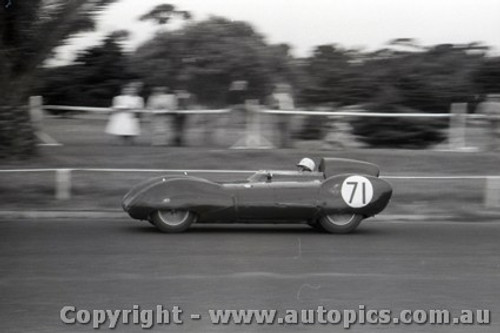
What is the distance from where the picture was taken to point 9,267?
786cm

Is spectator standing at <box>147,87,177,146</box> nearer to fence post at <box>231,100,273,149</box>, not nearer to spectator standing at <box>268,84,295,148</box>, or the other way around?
fence post at <box>231,100,273,149</box>

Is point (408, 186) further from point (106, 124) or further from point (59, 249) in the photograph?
point (106, 124)

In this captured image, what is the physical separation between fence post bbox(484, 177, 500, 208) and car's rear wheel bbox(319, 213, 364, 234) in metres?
3.11

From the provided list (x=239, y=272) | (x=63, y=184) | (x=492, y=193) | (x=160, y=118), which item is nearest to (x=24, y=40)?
(x=63, y=184)

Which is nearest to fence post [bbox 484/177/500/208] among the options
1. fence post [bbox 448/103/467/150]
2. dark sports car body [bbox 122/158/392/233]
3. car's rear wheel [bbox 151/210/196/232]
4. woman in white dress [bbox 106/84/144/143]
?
dark sports car body [bbox 122/158/392/233]

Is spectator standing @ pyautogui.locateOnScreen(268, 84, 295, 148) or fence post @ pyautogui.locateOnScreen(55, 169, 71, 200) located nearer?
fence post @ pyautogui.locateOnScreen(55, 169, 71, 200)

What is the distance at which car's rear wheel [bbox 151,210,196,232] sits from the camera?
32.1 feet

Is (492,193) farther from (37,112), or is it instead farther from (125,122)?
(37,112)

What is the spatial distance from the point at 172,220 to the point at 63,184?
2934 millimetres

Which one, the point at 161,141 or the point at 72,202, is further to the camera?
the point at 161,141

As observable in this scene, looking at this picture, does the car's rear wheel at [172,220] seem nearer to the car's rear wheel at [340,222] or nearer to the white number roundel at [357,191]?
the car's rear wheel at [340,222]

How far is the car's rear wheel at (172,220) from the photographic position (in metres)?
9.79

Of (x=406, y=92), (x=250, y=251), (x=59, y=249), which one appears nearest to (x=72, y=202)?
(x=59, y=249)

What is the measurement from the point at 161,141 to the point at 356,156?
4.02 metres
